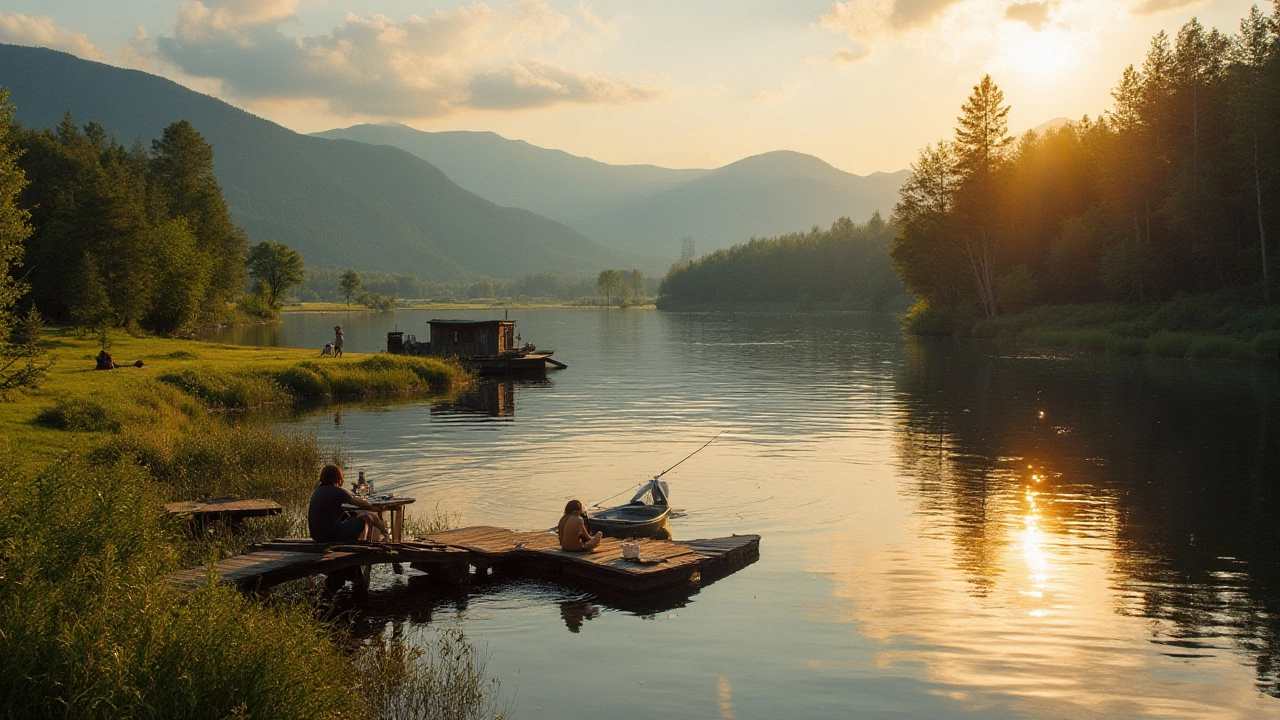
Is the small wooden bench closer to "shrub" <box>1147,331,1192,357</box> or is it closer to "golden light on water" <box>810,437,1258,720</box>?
"golden light on water" <box>810,437,1258,720</box>

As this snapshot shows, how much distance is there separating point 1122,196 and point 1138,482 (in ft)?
199

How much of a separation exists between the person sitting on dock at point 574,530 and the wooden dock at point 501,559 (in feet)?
0.57

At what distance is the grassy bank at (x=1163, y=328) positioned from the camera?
6738 centimetres

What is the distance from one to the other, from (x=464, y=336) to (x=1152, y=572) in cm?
6228

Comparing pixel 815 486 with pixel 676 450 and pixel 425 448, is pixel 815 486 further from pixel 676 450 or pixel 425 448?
pixel 425 448

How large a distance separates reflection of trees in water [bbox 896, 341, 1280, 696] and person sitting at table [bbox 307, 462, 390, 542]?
12.0 metres

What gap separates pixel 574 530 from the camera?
20.8m

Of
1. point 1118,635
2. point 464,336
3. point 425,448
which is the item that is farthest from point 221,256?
point 1118,635

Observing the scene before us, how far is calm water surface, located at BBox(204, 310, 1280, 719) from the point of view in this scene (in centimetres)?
1552

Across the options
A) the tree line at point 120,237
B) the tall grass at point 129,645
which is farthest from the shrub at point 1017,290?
the tall grass at point 129,645

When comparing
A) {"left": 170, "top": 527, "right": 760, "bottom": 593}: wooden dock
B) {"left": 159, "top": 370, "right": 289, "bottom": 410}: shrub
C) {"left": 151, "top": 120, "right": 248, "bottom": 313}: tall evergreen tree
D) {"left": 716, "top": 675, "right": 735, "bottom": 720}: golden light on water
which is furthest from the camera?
{"left": 151, "top": 120, "right": 248, "bottom": 313}: tall evergreen tree

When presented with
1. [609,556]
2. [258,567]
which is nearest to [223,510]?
[258,567]

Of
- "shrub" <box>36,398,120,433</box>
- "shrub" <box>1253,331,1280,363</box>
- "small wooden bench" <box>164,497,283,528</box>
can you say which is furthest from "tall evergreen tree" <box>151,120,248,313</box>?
"shrub" <box>1253,331,1280,363</box>

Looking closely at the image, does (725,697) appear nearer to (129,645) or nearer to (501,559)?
(501,559)
